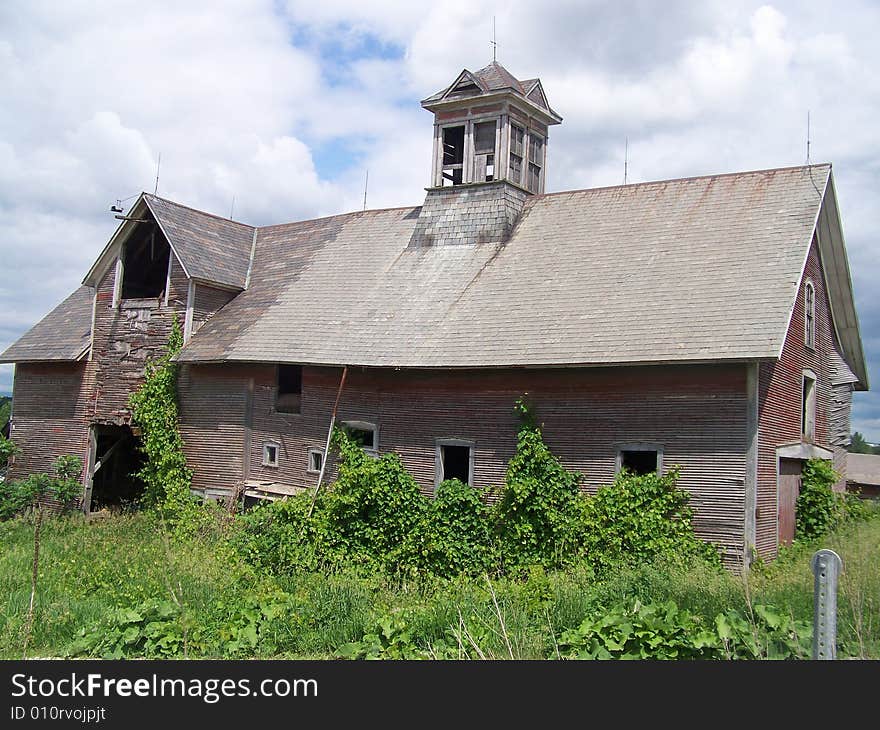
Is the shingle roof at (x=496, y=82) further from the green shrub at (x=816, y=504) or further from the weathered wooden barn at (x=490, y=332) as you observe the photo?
the green shrub at (x=816, y=504)

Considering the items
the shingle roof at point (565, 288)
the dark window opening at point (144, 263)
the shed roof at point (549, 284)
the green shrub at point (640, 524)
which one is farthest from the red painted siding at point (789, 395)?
the dark window opening at point (144, 263)

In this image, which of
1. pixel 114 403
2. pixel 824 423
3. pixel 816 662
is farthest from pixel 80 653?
pixel 824 423

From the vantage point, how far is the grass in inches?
347

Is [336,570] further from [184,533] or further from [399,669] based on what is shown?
[399,669]

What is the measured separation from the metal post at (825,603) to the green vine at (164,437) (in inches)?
672

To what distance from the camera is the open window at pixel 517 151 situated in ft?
72.9

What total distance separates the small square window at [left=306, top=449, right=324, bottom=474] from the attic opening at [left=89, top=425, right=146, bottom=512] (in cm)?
759

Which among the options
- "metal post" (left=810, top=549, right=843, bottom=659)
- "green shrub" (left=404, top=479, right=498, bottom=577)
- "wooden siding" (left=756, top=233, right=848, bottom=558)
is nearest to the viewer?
"metal post" (left=810, top=549, right=843, bottom=659)

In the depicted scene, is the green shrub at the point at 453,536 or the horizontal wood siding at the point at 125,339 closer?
the green shrub at the point at 453,536

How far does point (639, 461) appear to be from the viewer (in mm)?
15234

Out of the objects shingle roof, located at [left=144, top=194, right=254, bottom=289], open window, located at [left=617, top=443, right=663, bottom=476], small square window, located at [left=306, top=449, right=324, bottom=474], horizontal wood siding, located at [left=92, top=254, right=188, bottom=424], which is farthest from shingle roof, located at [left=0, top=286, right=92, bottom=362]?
open window, located at [left=617, top=443, right=663, bottom=476]

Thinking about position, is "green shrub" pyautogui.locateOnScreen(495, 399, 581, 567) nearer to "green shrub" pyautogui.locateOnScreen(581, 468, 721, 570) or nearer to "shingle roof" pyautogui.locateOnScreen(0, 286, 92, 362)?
"green shrub" pyautogui.locateOnScreen(581, 468, 721, 570)

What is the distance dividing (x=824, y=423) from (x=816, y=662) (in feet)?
52.5

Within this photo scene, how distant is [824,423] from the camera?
20.0 m
